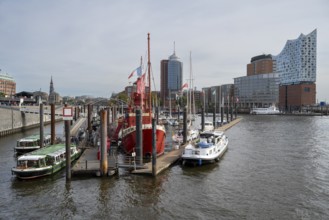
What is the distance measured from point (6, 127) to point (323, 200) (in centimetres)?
6635

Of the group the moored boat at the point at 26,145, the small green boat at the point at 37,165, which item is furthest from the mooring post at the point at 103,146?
the moored boat at the point at 26,145

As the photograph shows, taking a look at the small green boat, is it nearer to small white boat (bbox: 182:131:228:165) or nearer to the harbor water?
the harbor water

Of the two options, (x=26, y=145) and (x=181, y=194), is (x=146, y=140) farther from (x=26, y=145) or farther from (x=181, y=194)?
(x=26, y=145)

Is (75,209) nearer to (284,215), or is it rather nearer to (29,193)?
(29,193)

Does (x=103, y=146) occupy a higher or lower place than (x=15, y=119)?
lower

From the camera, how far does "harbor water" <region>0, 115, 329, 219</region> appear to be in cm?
2142

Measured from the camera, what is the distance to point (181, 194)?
25453 millimetres

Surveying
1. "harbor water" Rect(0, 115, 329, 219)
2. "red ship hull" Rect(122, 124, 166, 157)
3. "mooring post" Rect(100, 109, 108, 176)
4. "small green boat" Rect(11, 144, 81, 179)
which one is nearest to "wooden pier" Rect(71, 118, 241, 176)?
"mooring post" Rect(100, 109, 108, 176)

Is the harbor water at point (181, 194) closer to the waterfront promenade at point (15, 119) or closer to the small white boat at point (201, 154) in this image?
the small white boat at point (201, 154)

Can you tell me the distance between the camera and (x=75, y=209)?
22.0 metres

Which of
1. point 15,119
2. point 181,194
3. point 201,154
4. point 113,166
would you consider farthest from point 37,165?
point 15,119

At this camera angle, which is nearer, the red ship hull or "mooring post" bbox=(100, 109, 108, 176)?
"mooring post" bbox=(100, 109, 108, 176)

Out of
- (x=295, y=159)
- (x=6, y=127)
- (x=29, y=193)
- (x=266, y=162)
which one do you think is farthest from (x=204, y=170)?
(x=6, y=127)

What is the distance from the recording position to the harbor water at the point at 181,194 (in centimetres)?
2142
